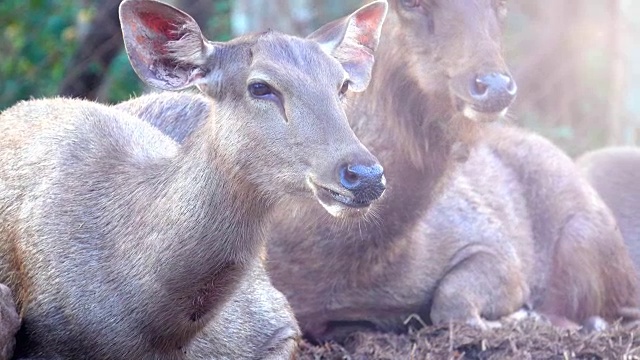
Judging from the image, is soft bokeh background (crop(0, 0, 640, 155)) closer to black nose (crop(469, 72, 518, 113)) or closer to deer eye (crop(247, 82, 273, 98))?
black nose (crop(469, 72, 518, 113))

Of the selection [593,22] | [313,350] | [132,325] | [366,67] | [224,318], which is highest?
[366,67]

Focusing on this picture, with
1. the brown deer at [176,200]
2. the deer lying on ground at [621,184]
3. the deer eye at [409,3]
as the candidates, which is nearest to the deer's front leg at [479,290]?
the deer lying on ground at [621,184]

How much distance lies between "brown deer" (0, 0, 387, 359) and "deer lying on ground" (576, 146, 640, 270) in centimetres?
446

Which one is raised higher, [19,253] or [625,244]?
[19,253]

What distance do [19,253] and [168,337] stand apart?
893 mm

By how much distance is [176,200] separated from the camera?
5.66m

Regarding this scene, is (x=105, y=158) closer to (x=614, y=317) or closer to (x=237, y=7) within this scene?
(x=614, y=317)

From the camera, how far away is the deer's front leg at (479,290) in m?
8.15

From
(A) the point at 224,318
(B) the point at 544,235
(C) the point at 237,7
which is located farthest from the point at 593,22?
(A) the point at 224,318

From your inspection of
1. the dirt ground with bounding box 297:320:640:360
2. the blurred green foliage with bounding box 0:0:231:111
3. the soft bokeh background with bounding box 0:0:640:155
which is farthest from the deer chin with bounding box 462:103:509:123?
the blurred green foliage with bounding box 0:0:231:111

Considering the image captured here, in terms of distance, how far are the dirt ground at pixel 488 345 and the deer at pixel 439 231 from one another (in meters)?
0.42

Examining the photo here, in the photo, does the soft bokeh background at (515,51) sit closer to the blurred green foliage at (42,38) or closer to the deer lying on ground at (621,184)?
the blurred green foliage at (42,38)

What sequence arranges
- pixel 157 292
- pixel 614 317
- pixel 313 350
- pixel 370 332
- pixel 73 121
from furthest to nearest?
pixel 614 317 → pixel 370 332 → pixel 313 350 → pixel 73 121 → pixel 157 292

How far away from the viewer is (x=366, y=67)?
6551 mm
